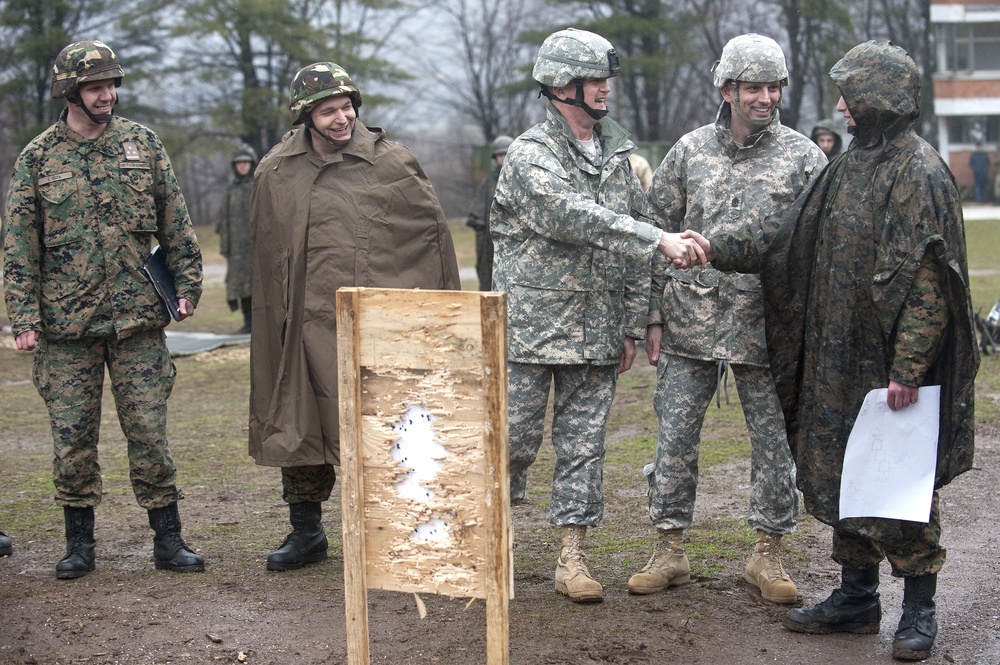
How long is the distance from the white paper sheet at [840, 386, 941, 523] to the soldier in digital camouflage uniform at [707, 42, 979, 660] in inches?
2.3

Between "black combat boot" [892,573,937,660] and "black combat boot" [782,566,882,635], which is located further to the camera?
"black combat boot" [782,566,882,635]

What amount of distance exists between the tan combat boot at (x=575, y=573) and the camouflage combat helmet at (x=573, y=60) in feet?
5.81

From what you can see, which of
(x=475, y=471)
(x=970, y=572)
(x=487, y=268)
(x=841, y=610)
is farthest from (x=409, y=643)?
(x=487, y=268)

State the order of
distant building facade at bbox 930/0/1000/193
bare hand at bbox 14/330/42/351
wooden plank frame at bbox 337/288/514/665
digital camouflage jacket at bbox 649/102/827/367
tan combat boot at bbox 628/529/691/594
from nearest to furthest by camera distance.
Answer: wooden plank frame at bbox 337/288/514/665, digital camouflage jacket at bbox 649/102/827/367, tan combat boot at bbox 628/529/691/594, bare hand at bbox 14/330/42/351, distant building facade at bbox 930/0/1000/193

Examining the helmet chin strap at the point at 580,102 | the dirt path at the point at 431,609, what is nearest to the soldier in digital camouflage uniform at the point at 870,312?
the dirt path at the point at 431,609

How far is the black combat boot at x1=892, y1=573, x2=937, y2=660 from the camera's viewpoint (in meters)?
4.11

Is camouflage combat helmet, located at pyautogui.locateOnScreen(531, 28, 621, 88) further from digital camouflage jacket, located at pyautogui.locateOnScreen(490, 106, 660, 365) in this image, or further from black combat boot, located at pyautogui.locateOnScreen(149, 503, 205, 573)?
black combat boot, located at pyautogui.locateOnScreen(149, 503, 205, 573)

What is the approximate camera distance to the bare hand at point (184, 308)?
5.20 meters

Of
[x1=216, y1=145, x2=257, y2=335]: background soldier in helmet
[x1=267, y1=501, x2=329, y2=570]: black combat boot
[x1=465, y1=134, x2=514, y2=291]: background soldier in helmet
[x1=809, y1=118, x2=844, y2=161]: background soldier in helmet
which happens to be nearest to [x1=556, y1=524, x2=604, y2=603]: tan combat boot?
[x1=267, y1=501, x2=329, y2=570]: black combat boot

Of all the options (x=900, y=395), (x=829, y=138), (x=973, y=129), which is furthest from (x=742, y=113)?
(x=973, y=129)

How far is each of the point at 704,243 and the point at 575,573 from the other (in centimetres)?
139

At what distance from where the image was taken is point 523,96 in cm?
3625

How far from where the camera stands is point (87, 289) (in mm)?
5020

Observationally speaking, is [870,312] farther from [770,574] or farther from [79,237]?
[79,237]
